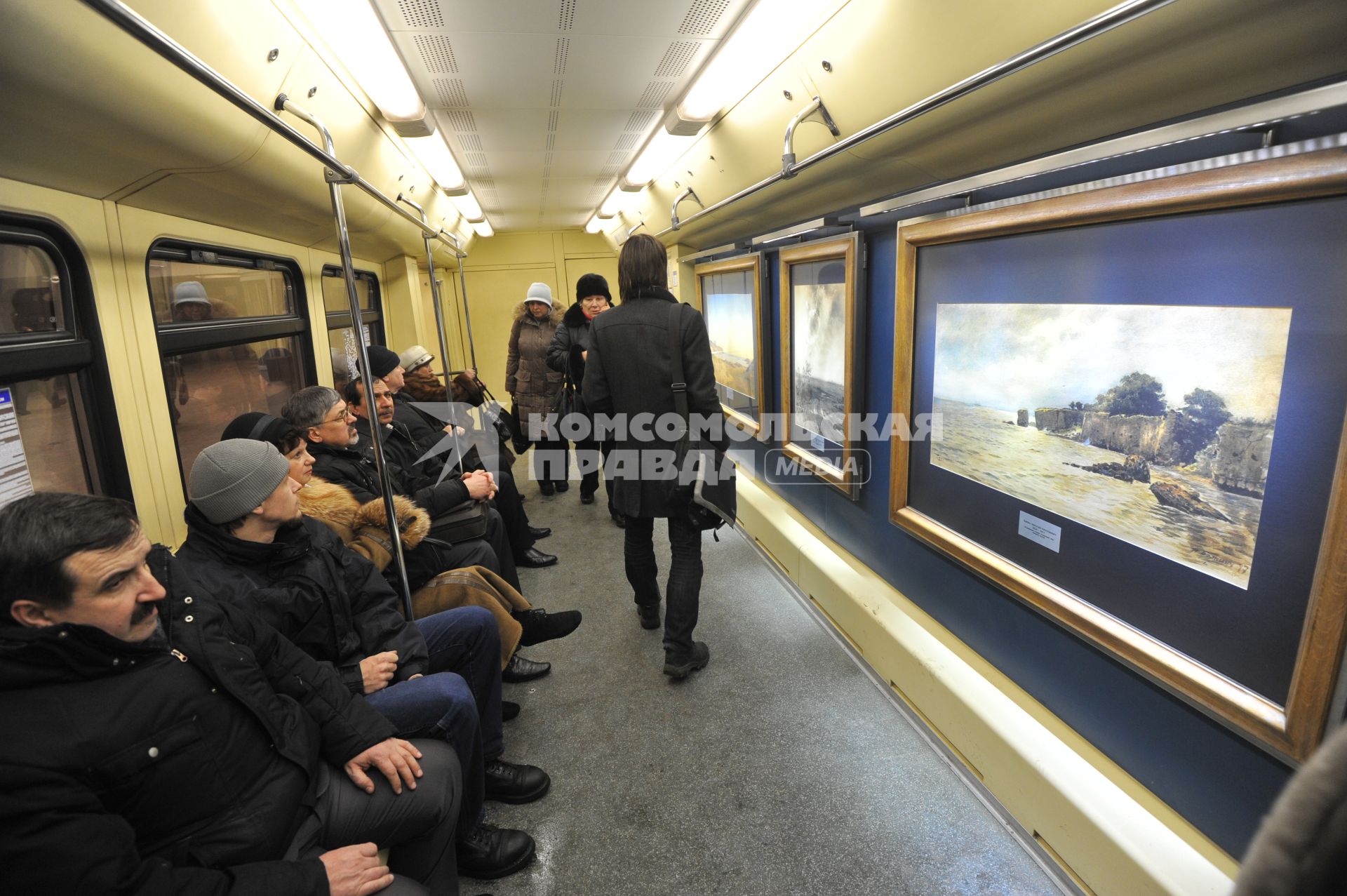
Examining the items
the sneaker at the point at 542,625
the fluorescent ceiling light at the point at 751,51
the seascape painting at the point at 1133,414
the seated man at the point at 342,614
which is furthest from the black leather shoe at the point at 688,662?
the fluorescent ceiling light at the point at 751,51

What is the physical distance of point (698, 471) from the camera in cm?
296

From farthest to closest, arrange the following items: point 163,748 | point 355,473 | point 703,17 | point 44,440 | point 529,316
A: point 529,316, point 355,473, point 703,17, point 44,440, point 163,748

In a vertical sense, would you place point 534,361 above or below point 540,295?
below

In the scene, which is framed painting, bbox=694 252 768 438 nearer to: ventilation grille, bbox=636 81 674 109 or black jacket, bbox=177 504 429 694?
ventilation grille, bbox=636 81 674 109

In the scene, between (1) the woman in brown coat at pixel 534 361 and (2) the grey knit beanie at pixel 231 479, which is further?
(1) the woman in brown coat at pixel 534 361

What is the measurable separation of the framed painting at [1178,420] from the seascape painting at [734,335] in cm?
245

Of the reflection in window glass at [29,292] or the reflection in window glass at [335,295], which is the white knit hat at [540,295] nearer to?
the reflection in window glass at [335,295]

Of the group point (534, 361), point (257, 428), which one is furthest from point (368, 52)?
point (534, 361)

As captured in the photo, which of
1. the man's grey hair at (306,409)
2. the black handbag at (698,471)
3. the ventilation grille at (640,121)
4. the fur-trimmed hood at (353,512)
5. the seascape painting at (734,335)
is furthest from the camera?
the seascape painting at (734,335)

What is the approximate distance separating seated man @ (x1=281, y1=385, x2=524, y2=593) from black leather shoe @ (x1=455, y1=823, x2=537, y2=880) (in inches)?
40.5

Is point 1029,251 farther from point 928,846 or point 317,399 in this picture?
point 317,399

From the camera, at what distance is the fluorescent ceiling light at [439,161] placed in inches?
157

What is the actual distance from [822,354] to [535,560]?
243cm

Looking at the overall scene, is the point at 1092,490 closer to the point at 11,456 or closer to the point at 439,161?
the point at 11,456
